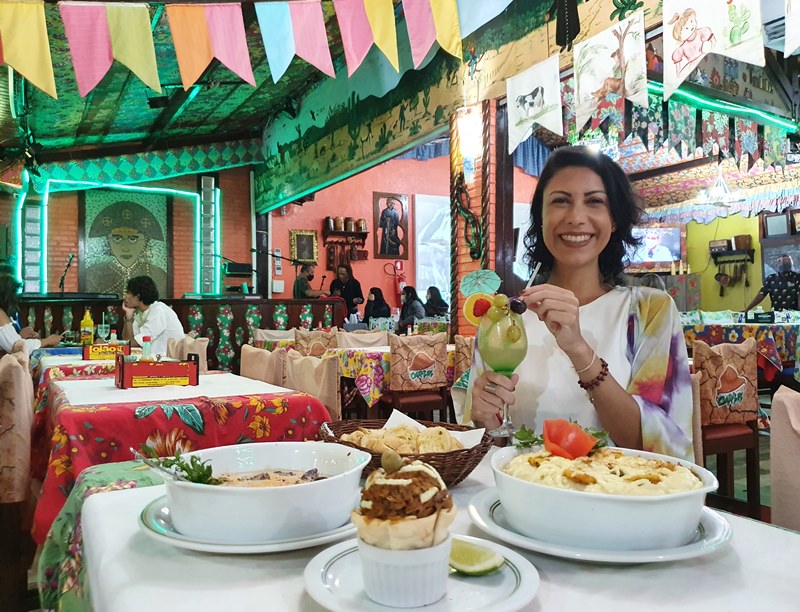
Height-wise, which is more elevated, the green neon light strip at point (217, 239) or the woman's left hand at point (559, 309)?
the green neon light strip at point (217, 239)

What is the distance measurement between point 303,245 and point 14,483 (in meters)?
10.2

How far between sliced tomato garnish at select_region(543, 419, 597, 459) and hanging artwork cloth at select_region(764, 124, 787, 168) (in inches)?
314

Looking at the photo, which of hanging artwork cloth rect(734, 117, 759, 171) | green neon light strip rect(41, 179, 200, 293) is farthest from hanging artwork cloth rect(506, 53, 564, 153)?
green neon light strip rect(41, 179, 200, 293)

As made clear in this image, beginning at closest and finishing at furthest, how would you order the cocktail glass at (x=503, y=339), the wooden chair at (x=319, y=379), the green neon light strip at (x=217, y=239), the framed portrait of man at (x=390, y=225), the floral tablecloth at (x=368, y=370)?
the cocktail glass at (x=503, y=339) < the wooden chair at (x=319, y=379) < the floral tablecloth at (x=368, y=370) < the green neon light strip at (x=217, y=239) < the framed portrait of man at (x=390, y=225)

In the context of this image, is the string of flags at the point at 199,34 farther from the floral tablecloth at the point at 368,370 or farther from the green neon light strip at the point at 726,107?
the green neon light strip at the point at 726,107

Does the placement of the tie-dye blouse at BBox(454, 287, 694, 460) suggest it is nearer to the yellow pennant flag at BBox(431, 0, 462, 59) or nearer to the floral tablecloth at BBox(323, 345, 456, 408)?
the floral tablecloth at BBox(323, 345, 456, 408)

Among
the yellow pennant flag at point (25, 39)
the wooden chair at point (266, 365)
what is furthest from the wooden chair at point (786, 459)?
the yellow pennant flag at point (25, 39)

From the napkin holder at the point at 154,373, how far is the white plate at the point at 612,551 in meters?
1.84

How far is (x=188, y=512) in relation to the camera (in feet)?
2.32

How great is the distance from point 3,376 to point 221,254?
32.8 ft

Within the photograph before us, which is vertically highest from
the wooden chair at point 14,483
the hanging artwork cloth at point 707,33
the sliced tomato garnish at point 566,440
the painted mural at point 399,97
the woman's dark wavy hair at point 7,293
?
the painted mural at point 399,97

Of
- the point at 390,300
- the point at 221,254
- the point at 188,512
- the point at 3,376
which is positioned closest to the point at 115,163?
the point at 221,254

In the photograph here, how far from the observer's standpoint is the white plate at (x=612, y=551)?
627 millimetres

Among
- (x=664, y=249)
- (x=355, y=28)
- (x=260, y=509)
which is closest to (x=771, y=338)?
(x=355, y=28)
